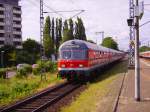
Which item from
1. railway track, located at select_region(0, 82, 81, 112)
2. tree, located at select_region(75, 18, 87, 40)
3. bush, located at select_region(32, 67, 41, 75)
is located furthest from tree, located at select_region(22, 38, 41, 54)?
railway track, located at select_region(0, 82, 81, 112)

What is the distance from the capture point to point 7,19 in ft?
331

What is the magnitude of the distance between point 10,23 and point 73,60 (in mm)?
76470

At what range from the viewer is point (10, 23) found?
334 ft

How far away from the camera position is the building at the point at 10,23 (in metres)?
98.4

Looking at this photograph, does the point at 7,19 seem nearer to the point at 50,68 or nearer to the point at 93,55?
the point at 50,68

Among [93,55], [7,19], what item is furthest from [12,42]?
[93,55]

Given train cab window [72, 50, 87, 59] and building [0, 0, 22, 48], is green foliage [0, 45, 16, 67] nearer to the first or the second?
building [0, 0, 22, 48]

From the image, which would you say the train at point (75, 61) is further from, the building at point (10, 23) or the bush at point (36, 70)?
the building at point (10, 23)

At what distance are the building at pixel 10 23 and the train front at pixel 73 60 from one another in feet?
230

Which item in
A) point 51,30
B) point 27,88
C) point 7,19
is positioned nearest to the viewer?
point 27,88

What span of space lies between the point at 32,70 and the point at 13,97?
20.5m

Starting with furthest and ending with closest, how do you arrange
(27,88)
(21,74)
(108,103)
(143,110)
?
(21,74) < (27,88) < (108,103) < (143,110)

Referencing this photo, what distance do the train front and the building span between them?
6998 cm

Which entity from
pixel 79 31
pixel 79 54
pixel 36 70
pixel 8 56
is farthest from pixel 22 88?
pixel 8 56
